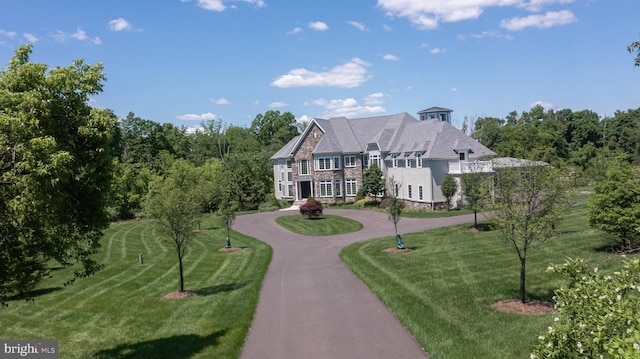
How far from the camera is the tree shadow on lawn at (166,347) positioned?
11130 millimetres

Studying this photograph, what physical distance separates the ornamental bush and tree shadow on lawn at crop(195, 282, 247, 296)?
47.0ft

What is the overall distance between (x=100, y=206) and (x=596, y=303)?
9.34m

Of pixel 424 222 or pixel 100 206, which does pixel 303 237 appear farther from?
pixel 100 206

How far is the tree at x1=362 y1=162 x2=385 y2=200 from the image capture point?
48.6 meters

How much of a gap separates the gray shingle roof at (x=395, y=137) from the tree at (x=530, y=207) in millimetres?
27692

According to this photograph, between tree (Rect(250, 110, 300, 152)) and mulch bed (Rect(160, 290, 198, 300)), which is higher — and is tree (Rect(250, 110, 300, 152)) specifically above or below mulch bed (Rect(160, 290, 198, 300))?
above

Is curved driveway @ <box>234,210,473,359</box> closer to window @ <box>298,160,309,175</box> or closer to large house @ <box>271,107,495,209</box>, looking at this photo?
large house @ <box>271,107,495,209</box>

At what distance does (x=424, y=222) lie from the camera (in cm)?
3584

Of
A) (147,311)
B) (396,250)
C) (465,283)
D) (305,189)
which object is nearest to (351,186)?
(305,189)

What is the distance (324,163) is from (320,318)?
40.9 meters

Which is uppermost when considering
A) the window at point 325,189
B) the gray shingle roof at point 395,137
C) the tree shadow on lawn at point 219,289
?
the gray shingle roof at point 395,137

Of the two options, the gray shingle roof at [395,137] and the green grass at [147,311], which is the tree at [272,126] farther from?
the green grass at [147,311]

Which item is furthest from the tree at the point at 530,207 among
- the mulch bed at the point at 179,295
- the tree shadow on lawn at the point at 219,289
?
the mulch bed at the point at 179,295

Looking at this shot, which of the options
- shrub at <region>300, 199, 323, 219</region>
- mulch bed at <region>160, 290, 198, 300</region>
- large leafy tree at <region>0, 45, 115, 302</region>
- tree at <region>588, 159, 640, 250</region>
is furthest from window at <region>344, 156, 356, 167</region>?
large leafy tree at <region>0, 45, 115, 302</region>
